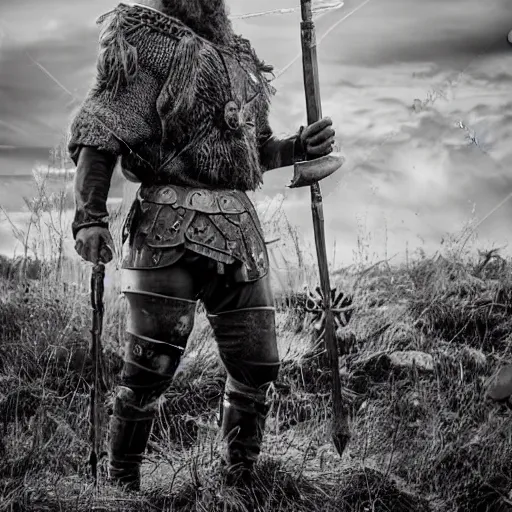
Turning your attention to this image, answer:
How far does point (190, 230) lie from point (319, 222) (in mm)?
383

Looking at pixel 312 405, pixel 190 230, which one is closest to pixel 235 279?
pixel 190 230

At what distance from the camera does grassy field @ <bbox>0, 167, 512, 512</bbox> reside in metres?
1.95

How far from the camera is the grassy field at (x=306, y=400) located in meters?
1.95

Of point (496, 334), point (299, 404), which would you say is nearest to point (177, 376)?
point (299, 404)

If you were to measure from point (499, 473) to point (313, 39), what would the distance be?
1236 millimetres

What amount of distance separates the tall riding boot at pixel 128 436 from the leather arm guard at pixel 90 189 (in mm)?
407

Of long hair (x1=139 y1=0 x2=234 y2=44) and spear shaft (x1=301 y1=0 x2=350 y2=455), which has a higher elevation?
long hair (x1=139 y1=0 x2=234 y2=44)

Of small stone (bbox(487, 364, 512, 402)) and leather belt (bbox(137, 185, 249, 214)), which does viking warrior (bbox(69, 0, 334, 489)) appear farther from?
small stone (bbox(487, 364, 512, 402))

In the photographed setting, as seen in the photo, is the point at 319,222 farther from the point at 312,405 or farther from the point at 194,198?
the point at 312,405

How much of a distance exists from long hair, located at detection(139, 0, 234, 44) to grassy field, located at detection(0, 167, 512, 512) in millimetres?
1063

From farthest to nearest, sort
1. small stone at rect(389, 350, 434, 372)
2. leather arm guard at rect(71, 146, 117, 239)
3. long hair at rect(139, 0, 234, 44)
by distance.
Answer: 1. small stone at rect(389, 350, 434, 372)
2. long hair at rect(139, 0, 234, 44)
3. leather arm guard at rect(71, 146, 117, 239)

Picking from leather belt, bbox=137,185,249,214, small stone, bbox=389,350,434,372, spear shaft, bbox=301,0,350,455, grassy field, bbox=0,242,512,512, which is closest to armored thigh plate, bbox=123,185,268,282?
leather belt, bbox=137,185,249,214

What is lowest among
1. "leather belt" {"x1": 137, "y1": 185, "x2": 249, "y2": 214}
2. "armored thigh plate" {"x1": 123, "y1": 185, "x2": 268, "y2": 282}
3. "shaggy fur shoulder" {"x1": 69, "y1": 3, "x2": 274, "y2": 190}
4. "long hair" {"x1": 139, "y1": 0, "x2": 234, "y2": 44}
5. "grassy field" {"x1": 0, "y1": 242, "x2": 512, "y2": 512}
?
"grassy field" {"x1": 0, "y1": 242, "x2": 512, "y2": 512}

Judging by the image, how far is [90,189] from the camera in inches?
70.1
